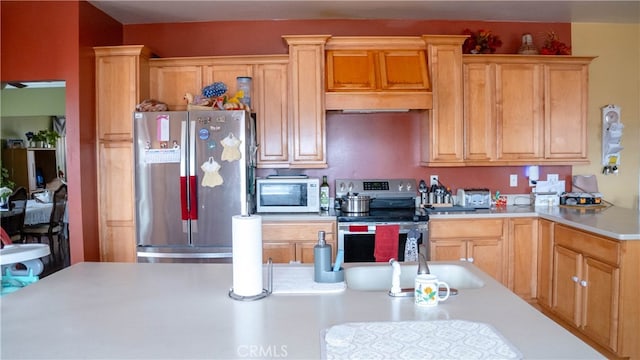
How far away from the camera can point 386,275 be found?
2.00 meters

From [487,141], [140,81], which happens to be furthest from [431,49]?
[140,81]

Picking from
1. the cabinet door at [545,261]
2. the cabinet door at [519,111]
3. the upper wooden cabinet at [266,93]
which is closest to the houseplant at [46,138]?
the upper wooden cabinet at [266,93]

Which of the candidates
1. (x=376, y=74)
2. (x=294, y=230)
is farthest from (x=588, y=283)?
(x=376, y=74)

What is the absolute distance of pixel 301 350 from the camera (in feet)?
3.79

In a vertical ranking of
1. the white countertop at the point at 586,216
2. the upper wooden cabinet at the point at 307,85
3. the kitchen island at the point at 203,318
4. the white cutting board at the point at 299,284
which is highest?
the upper wooden cabinet at the point at 307,85

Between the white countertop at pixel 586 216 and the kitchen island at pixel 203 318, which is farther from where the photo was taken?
the white countertop at pixel 586 216

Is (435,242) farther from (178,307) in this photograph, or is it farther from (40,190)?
(40,190)

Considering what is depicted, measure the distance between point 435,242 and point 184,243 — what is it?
199 cm

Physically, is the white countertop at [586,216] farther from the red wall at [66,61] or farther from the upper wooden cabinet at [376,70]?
the red wall at [66,61]

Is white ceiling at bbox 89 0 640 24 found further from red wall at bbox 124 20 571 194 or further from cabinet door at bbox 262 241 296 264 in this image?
cabinet door at bbox 262 241 296 264

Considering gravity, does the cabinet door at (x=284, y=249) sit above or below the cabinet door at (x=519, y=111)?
below

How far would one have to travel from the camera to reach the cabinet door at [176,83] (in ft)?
12.8

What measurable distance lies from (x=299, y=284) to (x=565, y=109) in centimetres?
333

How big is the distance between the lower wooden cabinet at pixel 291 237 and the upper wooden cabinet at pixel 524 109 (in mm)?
1446
